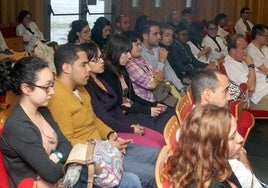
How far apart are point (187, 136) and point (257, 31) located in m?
4.49

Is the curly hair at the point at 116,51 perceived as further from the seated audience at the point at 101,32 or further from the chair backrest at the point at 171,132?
the seated audience at the point at 101,32

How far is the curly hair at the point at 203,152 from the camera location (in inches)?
79.7

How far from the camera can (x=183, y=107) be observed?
3432 millimetres

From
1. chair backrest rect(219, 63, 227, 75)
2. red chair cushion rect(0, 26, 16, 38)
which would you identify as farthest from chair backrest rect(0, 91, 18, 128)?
red chair cushion rect(0, 26, 16, 38)

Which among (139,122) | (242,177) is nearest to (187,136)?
(242,177)

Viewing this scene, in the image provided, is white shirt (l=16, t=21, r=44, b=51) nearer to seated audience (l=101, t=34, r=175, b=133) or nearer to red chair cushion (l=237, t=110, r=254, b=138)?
seated audience (l=101, t=34, r=175, b=133)

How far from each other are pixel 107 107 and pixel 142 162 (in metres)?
0.70

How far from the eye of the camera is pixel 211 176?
2.02 meters

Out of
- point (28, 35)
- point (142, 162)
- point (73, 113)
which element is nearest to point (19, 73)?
point (73, 113)

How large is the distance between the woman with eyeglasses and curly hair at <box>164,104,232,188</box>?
0.71m

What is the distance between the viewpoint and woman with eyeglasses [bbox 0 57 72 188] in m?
2.43

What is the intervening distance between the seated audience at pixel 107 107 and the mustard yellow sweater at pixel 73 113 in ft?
0.90

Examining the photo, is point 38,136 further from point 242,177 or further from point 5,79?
point 242,177

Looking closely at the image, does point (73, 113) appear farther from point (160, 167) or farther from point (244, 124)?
point (244, 124)
